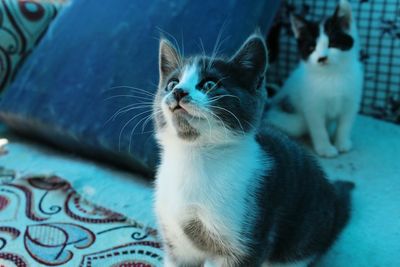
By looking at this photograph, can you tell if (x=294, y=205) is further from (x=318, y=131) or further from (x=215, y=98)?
(x=318, y=131)

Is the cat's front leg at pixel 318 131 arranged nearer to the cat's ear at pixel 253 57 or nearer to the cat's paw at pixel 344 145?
the cat's paw at pixel 344 145

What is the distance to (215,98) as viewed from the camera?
0.72 meters

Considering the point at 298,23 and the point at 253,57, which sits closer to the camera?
the point at 253,57

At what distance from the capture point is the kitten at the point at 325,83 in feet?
4.51

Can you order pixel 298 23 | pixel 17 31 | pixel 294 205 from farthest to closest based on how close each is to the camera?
pixel 17 31 → pixel 298 23 → pixel 294 205

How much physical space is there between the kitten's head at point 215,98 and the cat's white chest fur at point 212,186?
3 centimetres

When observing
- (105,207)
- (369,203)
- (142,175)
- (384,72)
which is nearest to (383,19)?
(384,72)

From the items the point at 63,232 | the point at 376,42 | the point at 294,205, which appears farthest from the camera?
the point at 376,42

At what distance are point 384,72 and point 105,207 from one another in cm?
122

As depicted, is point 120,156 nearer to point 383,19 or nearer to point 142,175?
point 142,175

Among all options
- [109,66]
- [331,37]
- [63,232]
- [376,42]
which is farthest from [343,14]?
[63,232]

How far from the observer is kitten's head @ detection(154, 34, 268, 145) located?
0.71 m

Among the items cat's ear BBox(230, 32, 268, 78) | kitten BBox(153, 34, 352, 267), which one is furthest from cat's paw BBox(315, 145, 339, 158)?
cat's ear BBox(230, 32, 268, 78)

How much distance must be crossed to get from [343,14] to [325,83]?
214 mm
